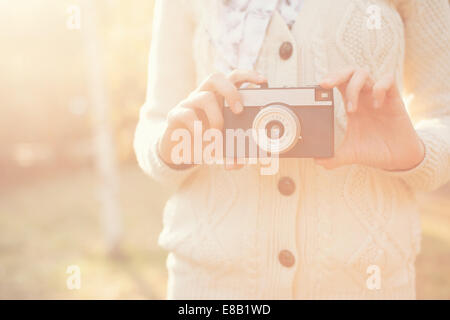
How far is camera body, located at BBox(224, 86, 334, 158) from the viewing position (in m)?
0.98

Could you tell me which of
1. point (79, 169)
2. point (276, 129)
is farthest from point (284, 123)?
point (79, 169)

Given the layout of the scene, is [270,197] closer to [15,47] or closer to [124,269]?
[124,269]

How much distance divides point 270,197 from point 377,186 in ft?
0.78

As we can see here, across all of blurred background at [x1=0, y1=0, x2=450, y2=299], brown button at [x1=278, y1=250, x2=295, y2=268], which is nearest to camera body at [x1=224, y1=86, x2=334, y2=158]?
brown button at [x1=278, y1=250, x2=295, y2=268]

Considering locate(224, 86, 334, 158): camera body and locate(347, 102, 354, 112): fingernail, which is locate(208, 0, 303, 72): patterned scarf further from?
locate(347, 102, 354, 112): fingernail

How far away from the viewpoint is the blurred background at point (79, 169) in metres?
4.03

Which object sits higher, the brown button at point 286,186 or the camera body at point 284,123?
the camera body at point 284,123

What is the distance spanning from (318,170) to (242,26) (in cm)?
37

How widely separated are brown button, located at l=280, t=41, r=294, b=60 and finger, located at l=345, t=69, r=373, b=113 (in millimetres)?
172

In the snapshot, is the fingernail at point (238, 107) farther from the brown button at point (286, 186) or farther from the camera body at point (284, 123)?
the brown button at point (286, 186)

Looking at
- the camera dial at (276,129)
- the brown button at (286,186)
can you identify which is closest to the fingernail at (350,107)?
the camera dial at (276,129)

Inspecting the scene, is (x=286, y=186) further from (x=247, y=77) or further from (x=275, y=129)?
(x=247, y=77)

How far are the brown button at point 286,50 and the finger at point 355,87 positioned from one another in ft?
0.57

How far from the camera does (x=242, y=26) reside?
1072 millimetres
